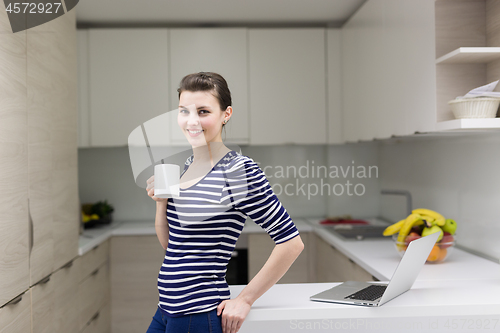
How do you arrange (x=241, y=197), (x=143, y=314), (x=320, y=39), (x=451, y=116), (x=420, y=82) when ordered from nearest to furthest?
(x=241, y=197) → (x=451, y=116) → (x=420, y=82) → (x=143, y=314) → (x=320, y=39)

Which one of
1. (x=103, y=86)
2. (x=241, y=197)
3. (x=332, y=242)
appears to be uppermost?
(x=103, y=86)

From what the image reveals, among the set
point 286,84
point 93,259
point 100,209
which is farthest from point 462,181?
point 100,209

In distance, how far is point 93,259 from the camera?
7.94ft

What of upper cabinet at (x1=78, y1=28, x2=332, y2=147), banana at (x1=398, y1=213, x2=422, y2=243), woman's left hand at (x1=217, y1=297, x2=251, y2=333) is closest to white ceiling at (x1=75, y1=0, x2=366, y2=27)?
upper cabinet at (x1=78, y1=28, x2=332, y2=147)

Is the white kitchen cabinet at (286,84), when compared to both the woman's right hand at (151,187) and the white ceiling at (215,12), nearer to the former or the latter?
the white ceiling at (215,12)

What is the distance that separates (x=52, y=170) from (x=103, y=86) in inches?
49.6

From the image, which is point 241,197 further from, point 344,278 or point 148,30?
point 148,30

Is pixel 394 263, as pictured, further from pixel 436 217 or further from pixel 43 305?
pixel 43 305

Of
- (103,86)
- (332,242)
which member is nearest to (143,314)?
(332,242)

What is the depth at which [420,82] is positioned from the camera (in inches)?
69.1

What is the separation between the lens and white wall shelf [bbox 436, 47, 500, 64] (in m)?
1.44

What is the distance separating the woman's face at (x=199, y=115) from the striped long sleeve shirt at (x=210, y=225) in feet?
0.28

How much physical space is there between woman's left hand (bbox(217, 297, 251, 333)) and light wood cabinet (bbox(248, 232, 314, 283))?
182cm

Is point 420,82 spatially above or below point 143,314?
above
